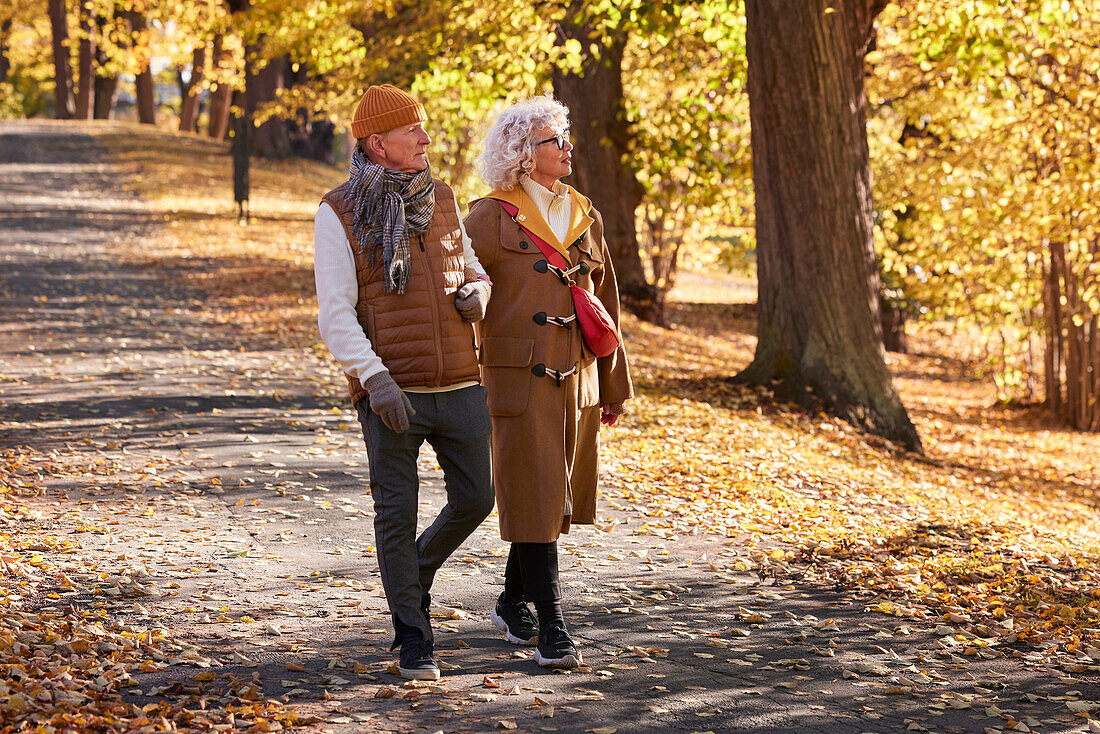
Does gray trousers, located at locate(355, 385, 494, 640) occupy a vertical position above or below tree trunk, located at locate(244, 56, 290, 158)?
below

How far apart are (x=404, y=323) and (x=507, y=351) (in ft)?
1.63

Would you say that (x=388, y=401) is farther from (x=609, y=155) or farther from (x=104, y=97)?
(x=104, y=97)

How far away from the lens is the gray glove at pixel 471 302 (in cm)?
426

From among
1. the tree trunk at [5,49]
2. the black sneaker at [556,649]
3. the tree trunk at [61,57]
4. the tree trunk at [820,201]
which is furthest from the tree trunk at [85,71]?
the black sneaker at [556,649]

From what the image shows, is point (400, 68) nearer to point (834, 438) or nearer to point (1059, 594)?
point (834, 438)

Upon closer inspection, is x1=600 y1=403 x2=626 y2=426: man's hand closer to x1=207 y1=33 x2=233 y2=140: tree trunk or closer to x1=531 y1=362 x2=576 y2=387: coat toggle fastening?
x1=531 y1=362 x2=576 y2=387: coat toggle fastening

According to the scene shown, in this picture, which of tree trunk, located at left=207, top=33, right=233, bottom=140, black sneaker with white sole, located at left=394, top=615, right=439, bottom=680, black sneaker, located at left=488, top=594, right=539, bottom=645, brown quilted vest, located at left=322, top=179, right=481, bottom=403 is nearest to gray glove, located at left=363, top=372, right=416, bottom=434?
brown quilted vest, located at left=322, top=179, right=481, bottom=403

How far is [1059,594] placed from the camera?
620 centimetres

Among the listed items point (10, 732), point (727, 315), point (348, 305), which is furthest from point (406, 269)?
point (727, 315)

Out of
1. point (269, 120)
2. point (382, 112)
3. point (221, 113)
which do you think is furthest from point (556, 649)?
point (221, 113)

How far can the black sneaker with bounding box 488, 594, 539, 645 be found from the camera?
4.95 meters

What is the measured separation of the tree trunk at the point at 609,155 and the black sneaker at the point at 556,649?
12.4 meters

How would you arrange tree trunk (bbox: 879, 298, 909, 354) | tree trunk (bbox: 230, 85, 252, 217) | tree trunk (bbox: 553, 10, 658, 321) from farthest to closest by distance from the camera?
tree trunk (bbox: 879, 298, 909, 354) < tree trunk (bbox: 230, 85, 252, 217) < tree trunk (bbox: 553, 10, 658, 321)

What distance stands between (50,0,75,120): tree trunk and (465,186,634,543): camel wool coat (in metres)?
38.5
